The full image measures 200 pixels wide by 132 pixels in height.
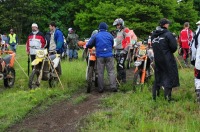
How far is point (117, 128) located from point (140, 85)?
3.65m

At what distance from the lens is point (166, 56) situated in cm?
785

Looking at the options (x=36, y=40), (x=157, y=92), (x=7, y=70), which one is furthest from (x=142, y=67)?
(x=7, y=70)

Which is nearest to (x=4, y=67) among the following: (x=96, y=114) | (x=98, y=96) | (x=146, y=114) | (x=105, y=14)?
(x=98, y=96)

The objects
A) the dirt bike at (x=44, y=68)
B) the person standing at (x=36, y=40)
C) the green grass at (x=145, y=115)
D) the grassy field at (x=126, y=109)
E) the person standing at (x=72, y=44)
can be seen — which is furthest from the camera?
the person standing at (x=72, y=44)

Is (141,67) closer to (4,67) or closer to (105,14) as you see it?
(4,67)

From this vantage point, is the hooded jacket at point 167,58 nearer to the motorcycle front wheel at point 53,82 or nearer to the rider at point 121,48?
the rider at point 121,48

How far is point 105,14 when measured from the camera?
142 ft

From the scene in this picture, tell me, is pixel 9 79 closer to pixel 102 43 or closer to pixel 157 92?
pixel 102 43

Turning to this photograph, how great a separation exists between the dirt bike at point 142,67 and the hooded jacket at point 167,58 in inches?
67.8

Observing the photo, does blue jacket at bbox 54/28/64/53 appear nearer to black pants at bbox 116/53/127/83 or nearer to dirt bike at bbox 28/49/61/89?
dirt bike at bbox 28/49/61/89

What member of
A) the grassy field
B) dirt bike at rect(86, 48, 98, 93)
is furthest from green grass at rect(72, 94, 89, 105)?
dirt bike at rect(86, 48, 98, 93)

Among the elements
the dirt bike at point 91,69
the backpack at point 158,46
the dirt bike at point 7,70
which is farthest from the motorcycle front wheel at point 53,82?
the backpack at point 158,46

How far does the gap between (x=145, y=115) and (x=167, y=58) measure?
1565 millimetres

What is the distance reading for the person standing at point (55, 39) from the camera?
1133cm
